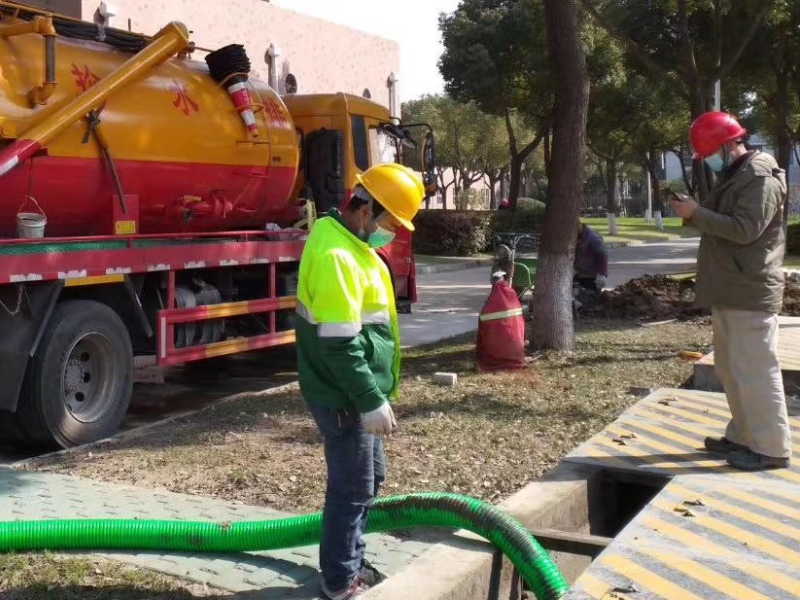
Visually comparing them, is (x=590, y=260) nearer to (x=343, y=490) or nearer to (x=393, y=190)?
(x=393, y=190)

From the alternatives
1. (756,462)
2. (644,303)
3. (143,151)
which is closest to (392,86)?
(644,303)

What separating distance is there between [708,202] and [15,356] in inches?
179

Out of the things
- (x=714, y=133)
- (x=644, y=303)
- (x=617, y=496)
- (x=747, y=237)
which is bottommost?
(x=617, y=496)

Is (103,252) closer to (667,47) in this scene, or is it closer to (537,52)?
(667,47)

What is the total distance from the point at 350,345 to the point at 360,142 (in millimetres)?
7466

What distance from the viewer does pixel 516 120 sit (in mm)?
49531

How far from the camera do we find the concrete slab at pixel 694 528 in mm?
3760

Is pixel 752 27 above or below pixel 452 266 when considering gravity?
above

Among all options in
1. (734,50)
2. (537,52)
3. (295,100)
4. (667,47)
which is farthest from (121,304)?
(537,52)

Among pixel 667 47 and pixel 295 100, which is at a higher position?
pixel 667 47

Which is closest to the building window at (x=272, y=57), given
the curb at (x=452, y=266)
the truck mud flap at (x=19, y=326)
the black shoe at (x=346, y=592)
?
the curb at (x=452, y=266)

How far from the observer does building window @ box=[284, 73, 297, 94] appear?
2255 cm

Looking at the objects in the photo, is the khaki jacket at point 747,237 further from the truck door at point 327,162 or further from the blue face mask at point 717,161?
the truck door at point 327,162

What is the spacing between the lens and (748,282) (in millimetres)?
5219
